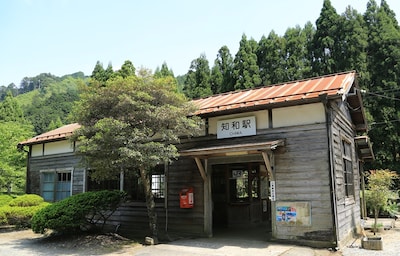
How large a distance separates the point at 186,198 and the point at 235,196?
3.79 metres

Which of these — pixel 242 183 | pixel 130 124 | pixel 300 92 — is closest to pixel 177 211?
pixel 130 124

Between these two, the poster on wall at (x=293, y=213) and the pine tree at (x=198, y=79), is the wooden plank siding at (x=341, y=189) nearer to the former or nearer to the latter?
the poster on wall at (x=293, y=213)

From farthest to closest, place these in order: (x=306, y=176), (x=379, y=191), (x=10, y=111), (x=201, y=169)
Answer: (x=10, y=111) → (x=379, y=191) → (x=201, y=169) → (x=306, y=176)

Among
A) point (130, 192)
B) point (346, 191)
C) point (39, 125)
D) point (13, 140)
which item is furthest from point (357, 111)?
point (39, 125)

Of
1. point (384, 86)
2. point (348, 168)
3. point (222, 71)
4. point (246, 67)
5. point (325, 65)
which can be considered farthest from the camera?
point (222, 71)

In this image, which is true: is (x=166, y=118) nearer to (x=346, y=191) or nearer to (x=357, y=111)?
(x=346, y=191)

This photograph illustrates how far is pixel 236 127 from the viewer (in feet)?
30.6

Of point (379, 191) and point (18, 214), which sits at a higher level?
point (379, 191)

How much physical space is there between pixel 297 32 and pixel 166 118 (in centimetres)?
2056

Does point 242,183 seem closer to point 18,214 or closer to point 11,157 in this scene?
point 18,214

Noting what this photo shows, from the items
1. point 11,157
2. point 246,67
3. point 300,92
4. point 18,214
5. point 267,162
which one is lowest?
point 18,214

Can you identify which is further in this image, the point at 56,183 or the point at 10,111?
the point at 10,111

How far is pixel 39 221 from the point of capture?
357 inches

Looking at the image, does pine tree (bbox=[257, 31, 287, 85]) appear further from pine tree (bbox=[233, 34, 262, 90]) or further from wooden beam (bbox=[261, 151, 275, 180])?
wooden beam (bbox=[261, 151, 275, 180])
